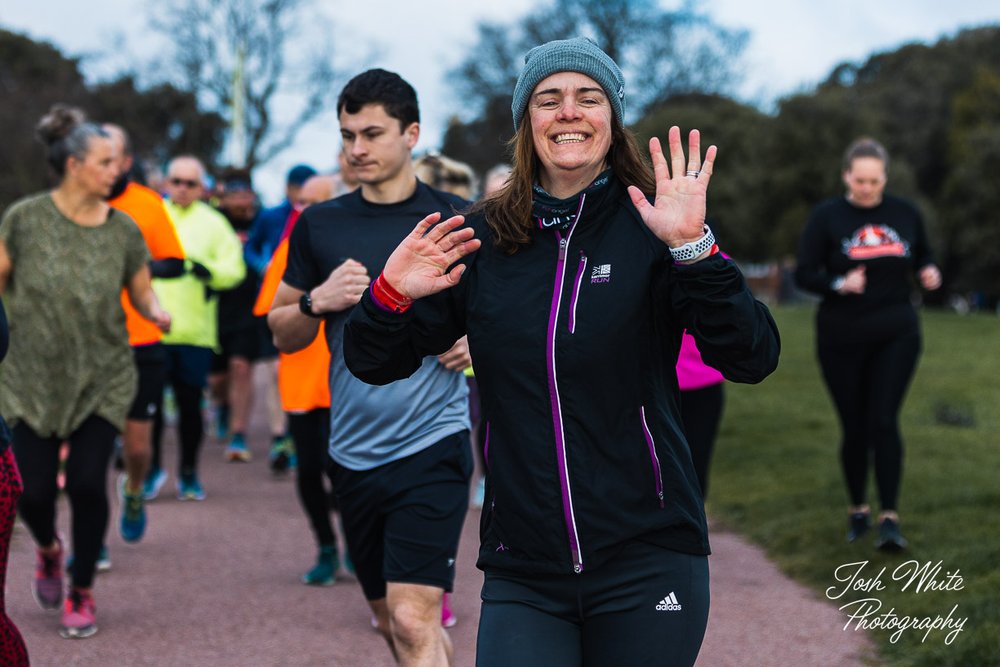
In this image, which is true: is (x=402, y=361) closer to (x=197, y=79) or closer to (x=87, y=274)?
(x=87, y=274)

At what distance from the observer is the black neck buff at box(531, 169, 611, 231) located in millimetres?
3012

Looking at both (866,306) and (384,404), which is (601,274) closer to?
(384,404)

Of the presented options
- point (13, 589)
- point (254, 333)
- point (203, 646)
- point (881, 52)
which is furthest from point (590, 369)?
point (881, 52)

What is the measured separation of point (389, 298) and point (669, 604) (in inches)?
38.2

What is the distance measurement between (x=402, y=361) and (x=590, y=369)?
0.55 metres

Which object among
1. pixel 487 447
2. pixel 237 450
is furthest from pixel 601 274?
pixel 237 450

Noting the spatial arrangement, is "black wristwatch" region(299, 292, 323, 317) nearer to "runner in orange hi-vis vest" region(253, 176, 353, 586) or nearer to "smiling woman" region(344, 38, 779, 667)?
"smiling woman" region(344, 38, 779, 667)

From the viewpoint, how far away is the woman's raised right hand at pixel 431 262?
10.0 feet

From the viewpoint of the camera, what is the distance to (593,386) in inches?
113

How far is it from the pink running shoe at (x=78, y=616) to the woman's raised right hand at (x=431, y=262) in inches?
138

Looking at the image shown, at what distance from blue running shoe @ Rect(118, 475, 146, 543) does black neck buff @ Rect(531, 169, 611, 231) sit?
5139 mm

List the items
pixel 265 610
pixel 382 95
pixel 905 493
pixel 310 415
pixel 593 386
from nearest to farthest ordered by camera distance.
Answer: pixel 593 386, pixel 382 95, pixel 265 610, pixel 310 415, pixel 905 493

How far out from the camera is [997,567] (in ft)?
21.0

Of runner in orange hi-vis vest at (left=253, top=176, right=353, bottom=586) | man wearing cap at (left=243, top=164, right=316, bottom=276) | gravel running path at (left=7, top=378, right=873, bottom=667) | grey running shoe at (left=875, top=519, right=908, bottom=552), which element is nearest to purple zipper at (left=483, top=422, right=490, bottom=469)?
gravel running path at (left=7, top=378, right=873, bottom=667)
